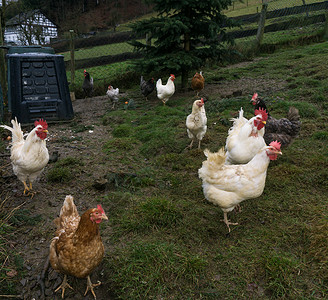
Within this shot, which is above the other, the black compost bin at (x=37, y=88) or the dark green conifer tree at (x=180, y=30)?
the dark green conifer tree at (x=180, y=30)

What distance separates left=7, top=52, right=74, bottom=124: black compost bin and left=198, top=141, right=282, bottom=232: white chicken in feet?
15.9

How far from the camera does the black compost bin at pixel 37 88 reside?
5863mm

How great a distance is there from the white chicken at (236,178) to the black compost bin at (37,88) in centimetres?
485

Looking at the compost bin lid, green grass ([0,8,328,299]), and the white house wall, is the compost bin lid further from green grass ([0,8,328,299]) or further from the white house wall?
the white house wall

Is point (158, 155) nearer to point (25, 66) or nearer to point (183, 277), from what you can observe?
point (183, 277)

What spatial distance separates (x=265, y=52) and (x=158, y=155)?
35.0 feet

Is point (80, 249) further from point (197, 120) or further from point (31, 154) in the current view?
point (197, 120)

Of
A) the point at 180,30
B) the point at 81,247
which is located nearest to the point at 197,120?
the point at 81,247

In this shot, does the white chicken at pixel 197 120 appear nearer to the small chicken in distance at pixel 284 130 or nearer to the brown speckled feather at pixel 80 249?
the small chicken in distance at pixel 284 130

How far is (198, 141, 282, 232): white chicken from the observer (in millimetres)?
2699

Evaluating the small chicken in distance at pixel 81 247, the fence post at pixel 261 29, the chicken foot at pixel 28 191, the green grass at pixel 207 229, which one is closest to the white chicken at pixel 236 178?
the green grass at pixel 207 229

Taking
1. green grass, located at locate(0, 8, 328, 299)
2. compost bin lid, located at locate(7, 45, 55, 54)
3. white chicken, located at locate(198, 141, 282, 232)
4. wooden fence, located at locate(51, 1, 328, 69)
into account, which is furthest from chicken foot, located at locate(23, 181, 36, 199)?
wooden fence, located at locate(51, 1, 328, 69)

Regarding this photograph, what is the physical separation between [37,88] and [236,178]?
5.41m

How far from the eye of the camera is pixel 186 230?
9.38 feet
